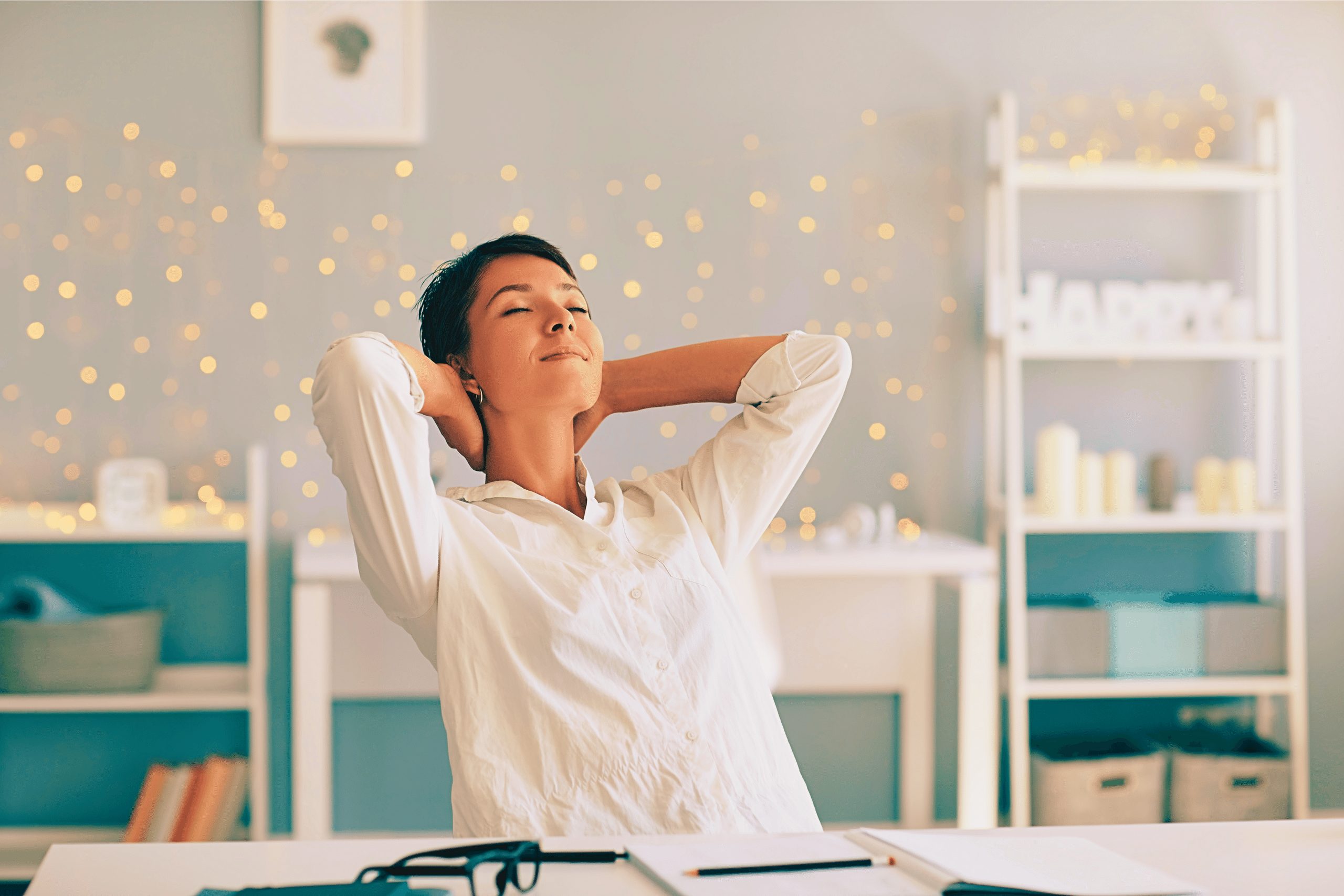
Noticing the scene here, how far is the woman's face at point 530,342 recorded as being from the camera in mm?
1129

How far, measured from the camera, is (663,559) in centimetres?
113

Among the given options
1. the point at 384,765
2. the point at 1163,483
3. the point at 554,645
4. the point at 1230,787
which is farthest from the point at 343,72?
the point at 1230,787

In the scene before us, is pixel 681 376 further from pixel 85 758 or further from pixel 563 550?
pixel 85 758

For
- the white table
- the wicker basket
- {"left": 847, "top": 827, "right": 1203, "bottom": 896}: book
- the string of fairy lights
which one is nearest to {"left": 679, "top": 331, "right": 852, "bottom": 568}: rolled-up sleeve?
{"left": 847, "top": 827, "right": 1203, "bottom": 896}: book

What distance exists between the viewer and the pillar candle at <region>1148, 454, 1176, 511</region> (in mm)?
2586

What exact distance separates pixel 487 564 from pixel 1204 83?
2514 millimetres

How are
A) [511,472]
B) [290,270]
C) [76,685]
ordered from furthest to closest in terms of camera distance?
[290,270], [76,685], [511,472]

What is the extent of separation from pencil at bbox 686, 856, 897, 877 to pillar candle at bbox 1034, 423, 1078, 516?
74.6 inches

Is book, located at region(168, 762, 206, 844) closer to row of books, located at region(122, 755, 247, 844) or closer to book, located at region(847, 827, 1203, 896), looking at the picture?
row of books, located at region(122, 755, 247, 844)

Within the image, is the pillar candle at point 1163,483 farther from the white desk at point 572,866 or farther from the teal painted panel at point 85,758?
the teal painted panel at point 85,758

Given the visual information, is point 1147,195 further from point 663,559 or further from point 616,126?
point 663,559

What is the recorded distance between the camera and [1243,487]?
257 centimetres

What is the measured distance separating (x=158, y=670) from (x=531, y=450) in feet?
5.87

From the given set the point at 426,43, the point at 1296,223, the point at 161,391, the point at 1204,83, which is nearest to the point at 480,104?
the point at 426,43
